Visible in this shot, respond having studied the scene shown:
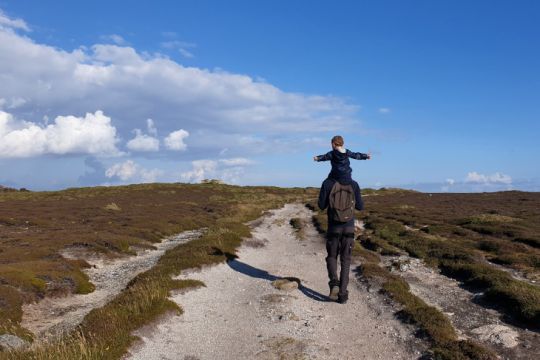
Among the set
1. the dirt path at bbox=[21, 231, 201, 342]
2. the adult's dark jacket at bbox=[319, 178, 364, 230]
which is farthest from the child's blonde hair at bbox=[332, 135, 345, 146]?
the dirt path at bbox=[21, 231, 201, 342]

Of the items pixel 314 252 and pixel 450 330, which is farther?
pixel 314 252

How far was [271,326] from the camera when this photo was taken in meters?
12.8

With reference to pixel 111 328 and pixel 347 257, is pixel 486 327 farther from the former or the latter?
pixel 111 328

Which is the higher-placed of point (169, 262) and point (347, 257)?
point (347, 257)

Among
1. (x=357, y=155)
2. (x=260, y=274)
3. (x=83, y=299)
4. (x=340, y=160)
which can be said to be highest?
(x=357, y=155)

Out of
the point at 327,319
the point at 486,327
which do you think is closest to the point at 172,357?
the point at 327,319

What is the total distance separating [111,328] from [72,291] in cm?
1002

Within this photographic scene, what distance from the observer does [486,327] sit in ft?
40.0

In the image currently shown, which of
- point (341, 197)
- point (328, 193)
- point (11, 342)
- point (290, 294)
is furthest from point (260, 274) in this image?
point (11, 342)

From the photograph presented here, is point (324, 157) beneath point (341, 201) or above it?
above

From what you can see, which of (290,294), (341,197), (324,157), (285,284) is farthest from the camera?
(285,284)

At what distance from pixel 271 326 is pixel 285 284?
4.23m

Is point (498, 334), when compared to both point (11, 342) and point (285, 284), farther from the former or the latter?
point (11, 342)

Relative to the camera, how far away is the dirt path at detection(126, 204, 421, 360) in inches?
426
